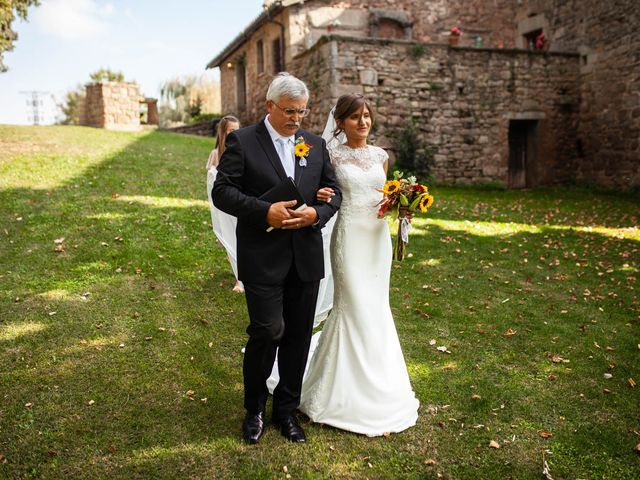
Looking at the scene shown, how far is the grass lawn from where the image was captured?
344 centimetres

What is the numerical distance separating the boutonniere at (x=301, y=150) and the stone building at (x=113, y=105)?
18807 millimetres

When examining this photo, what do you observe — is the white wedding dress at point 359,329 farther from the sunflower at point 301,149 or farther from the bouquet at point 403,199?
the sunflower at point 301,149

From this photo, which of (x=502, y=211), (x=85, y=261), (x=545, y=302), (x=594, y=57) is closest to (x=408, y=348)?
(x=545, y=302)

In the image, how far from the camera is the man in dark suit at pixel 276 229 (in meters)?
3.25

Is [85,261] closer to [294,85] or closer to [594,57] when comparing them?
[294,85]

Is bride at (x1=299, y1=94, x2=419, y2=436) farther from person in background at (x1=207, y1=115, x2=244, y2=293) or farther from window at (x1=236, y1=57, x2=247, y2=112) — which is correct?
window at (x1=236, y1=57, x2=247, y2=112)

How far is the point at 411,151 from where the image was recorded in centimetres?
1530

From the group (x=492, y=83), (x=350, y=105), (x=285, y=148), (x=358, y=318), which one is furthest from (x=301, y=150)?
(x=492, y=83)

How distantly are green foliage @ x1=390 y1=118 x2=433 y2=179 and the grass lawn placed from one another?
5.01 meters

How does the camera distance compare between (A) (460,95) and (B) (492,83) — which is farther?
(B) (492,83)

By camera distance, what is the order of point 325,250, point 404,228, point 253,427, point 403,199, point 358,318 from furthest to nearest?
point 325,250, point 404,228, point 358,318, point 403,199, point 253,427

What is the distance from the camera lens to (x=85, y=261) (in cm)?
709

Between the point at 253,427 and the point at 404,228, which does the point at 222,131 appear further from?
the point at 253,427

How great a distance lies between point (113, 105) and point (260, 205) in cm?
1927
